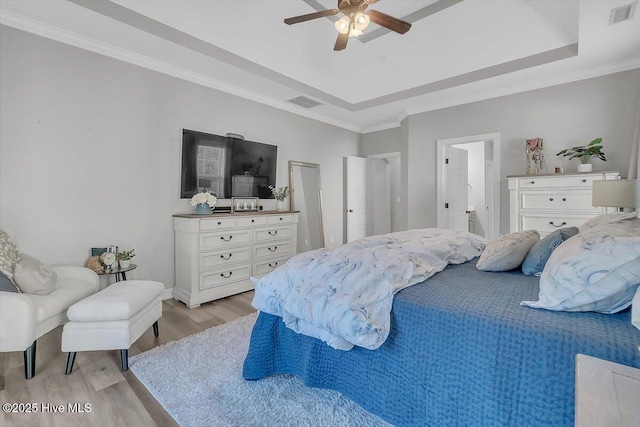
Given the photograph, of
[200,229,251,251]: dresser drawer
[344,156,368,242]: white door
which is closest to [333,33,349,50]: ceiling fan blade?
[200,229,251,251]: dresser drawer

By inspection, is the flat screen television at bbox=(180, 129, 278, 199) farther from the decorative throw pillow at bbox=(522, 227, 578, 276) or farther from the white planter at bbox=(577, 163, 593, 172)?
the white planter at bbox=(577, 163, 593, 172)

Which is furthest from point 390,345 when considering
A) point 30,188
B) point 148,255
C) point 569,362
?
point 30,188

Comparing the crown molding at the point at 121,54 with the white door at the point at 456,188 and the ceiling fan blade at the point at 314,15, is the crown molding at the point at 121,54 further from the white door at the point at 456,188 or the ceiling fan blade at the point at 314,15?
the white door at the point at 456,188

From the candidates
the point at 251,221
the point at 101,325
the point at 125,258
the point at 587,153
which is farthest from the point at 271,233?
the point at 587,153

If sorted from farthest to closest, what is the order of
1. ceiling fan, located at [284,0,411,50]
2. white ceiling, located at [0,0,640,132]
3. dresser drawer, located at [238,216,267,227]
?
dresser drawer, located at [238,216,267,227] → white ceiling, located at [0,0,640,132] → ceiling fan, located at [284,0,411,50]

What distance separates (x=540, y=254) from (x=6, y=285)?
3.21 meters

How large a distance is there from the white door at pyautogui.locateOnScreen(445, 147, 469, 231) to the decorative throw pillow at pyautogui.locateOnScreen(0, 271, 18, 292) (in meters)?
4.87

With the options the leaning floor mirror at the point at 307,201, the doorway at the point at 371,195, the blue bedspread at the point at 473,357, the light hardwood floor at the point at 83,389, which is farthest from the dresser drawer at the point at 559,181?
the light hardwood floor at the point at 83,389

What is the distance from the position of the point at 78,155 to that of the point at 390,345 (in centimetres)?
319

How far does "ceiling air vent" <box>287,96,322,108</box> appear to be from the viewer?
448cm

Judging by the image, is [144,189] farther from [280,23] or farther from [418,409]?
[418,409]

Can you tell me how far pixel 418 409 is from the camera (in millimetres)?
1271

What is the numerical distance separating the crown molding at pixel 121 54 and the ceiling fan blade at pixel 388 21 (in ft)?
7.61

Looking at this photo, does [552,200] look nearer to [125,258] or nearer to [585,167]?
[585,167]
